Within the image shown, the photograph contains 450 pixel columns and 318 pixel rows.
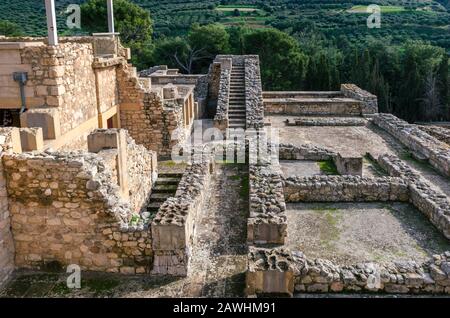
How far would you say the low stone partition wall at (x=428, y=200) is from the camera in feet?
29.9

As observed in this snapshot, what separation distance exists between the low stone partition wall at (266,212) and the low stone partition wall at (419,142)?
6.67 m

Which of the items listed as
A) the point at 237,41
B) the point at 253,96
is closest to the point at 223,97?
the point at 253,96

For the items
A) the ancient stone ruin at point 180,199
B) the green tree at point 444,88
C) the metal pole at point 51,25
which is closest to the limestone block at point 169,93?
the ancient stone ruin at point 180,199

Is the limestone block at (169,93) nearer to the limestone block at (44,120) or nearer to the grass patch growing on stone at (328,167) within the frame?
the grass patch growing on stone at (328,167)

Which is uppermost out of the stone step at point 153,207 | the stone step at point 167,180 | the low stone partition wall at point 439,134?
the stone step at point 167,180

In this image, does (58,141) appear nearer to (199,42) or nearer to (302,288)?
(302,288)

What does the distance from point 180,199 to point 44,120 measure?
10.2ft

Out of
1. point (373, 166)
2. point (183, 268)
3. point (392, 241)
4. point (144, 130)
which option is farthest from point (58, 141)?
point (373, 166)

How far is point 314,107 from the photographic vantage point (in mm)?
23734

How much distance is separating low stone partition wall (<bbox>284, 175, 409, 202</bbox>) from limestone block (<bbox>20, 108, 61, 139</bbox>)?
5322mm

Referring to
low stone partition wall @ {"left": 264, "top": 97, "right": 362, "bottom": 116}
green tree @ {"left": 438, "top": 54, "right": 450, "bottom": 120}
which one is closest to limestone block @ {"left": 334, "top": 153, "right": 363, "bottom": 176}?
low stone partition wall @ {"left": 264, "top": 97, "right": 362, "bottom": 116}

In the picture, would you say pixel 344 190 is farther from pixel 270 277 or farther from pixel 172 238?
pixel 172 238

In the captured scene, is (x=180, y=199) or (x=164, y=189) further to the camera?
(x=164, y=189)

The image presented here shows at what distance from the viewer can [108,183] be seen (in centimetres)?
694
